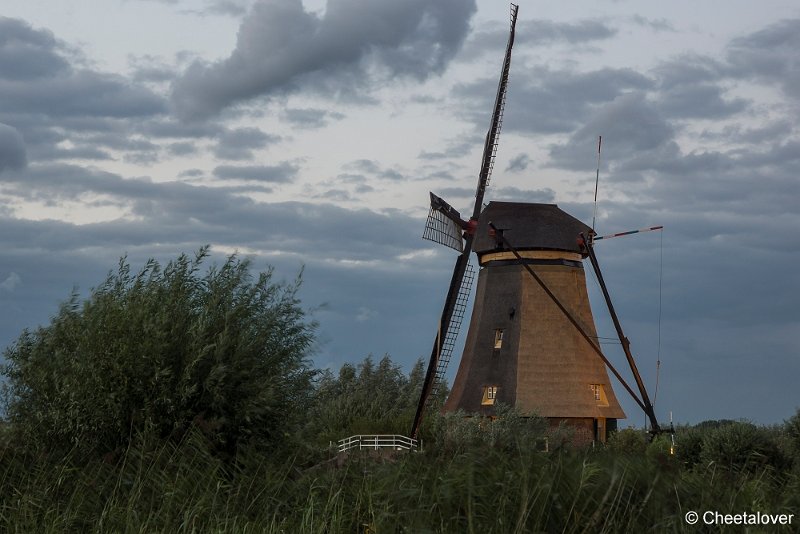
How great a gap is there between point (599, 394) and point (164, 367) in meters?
23.2

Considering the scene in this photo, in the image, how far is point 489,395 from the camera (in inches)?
1416

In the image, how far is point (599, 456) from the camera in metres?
12.3

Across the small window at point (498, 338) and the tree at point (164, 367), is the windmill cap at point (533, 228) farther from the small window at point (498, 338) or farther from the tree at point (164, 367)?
the tree at point (164, 367)

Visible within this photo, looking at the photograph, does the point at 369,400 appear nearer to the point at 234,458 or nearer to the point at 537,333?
the point at 537,333

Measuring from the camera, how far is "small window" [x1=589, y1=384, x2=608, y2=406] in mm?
35969

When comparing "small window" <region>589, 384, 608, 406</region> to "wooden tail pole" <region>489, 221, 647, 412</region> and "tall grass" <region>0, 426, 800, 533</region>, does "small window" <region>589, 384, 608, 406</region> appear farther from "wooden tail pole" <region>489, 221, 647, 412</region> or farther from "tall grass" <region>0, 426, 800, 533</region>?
"tall grass" <region>0, 426, 800, 533</region>

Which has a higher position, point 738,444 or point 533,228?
point 533,228

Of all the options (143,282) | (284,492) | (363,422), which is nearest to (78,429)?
(143,282)

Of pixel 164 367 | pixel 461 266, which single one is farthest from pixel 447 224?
pixel 164 367

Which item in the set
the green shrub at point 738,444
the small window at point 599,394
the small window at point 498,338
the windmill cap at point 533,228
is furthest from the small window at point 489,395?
the green shrub at point 738,444

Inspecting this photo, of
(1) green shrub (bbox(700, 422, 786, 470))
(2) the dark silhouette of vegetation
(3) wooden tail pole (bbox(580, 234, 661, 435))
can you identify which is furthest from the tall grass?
(3) wooden tail pole (bbox(580, 234, 661, 435))

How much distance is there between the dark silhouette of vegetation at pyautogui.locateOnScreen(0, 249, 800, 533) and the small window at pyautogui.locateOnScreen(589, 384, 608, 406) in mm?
17503

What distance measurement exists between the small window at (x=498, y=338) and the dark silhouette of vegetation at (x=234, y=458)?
54.3ft

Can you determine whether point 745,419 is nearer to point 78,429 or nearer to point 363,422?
point 363,422
